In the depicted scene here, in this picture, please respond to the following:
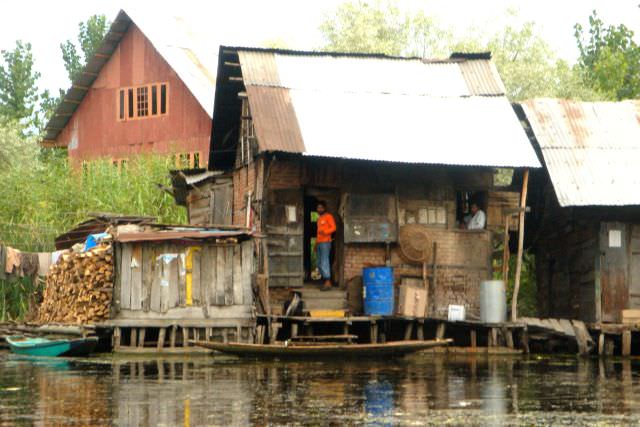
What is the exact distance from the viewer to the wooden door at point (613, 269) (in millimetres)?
26203

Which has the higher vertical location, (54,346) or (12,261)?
(12,261)

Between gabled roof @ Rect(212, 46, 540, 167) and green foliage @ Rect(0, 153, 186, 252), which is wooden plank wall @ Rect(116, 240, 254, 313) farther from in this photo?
green foliage @ Rect(0, 153, 186, 252)

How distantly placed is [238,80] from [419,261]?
5.72 metres

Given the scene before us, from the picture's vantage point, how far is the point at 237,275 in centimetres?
2417

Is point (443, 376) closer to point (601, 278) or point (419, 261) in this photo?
point (419, 261)

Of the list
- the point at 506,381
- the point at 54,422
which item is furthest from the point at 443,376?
the point at 54,422

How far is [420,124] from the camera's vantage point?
26.0 metres

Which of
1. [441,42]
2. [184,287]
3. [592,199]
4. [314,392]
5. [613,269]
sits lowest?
[314,392]

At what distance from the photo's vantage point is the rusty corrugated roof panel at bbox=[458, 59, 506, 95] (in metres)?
27.3

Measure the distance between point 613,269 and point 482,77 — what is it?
17.4ft

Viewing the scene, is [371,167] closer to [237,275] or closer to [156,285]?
[237,275]

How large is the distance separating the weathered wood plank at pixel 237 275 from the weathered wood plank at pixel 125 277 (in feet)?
6.88

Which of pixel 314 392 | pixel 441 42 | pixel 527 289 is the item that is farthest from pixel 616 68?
pixel 314 392

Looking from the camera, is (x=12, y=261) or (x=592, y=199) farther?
(x=12, y=261)
